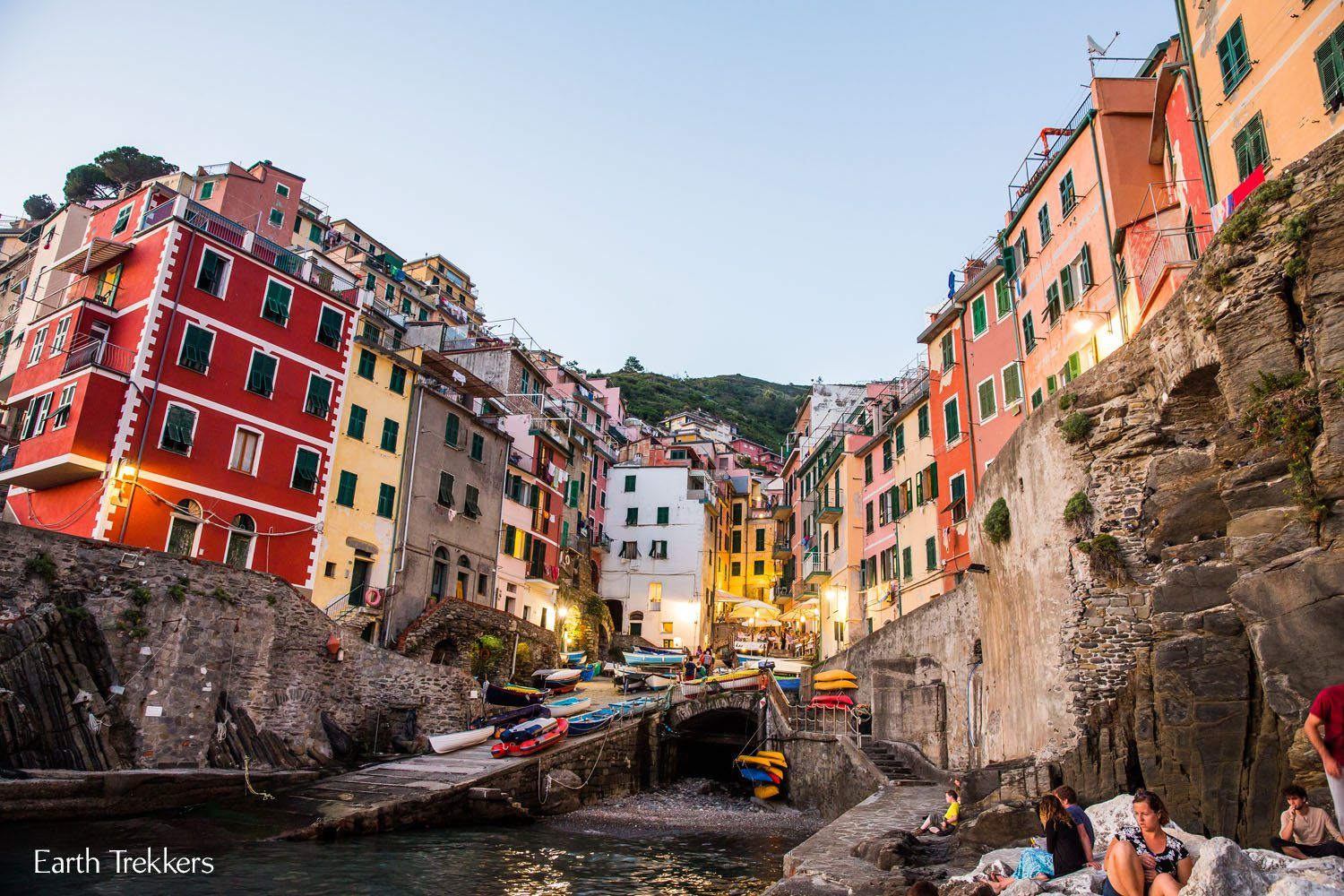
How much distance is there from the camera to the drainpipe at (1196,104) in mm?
17906

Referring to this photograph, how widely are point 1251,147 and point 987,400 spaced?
1306 centimetres

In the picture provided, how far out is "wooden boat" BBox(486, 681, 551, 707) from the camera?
32000 millimetres

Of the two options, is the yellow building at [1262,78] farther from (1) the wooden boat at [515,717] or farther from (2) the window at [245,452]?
(2) the window at [245,452]

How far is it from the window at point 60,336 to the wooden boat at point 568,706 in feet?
66.2

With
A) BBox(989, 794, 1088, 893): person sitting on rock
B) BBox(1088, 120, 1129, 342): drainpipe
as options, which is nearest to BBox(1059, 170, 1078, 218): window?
BBox(1088, 120, 1129, 342): drainpipe

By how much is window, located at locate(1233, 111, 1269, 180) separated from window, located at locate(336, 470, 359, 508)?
29.1 metres

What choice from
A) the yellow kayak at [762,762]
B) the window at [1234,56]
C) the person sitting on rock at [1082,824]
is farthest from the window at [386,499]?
the window at [1234,56]

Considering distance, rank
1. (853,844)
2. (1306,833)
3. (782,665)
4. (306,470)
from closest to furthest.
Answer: (1306,833)
(853,844)
(306,470)
(782,665)

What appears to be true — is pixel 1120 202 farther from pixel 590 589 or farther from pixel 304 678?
pixel 590 589

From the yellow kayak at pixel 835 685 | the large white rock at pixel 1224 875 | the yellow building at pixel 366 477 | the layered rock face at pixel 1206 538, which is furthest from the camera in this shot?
the yellow building at pixel 366 477

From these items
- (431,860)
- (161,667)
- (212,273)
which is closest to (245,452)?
(212,273)

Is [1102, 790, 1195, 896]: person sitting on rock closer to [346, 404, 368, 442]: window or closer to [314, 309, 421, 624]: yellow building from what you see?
[314, 309, 421, 624]: yellow building

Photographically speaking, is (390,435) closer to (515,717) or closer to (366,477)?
(366,477)

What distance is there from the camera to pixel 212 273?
28.2 meters
